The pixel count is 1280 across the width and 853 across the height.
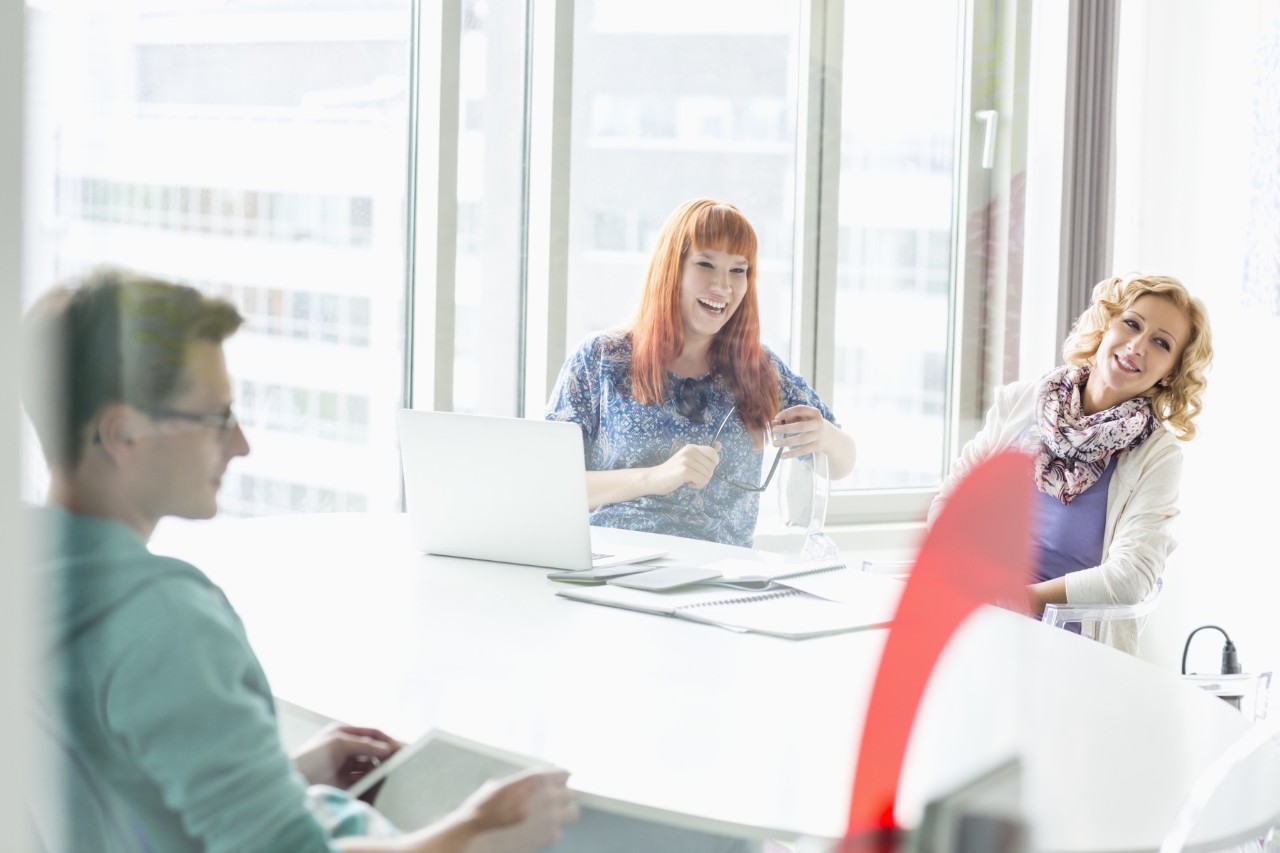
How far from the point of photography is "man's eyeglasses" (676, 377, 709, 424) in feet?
8.23

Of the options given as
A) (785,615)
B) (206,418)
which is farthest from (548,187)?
(206,418)

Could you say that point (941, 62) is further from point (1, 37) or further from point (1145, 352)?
point (1, 37)

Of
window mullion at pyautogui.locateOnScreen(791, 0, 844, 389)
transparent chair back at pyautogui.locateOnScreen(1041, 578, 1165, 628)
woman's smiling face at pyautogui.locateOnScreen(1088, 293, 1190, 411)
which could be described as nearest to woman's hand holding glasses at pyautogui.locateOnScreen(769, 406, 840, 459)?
transparent chair back at pyautogui.locateOnScreen(1041, 578, 1165, 628)

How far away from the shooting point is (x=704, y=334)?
8.41 ft

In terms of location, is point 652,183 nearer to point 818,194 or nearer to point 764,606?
point 818,194

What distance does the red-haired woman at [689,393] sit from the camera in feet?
8.08

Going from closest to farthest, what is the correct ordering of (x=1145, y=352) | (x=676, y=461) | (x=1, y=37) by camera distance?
(x=1, y=37) → (x=676, y=461) → (x=1145, y=352)

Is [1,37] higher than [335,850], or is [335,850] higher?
[1,37]

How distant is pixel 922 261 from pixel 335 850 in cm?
334

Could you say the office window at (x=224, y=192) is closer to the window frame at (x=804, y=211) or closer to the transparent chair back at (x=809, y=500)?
the transparent chair back at (x=809, y=500)

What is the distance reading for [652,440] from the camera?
2.49 meters

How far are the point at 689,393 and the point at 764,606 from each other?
0.88 m

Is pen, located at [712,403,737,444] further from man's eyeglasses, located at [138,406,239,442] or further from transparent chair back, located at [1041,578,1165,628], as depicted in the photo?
man's eyeglasses, located at [138,406,239,442]

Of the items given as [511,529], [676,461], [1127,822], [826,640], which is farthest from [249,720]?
[676,461]
